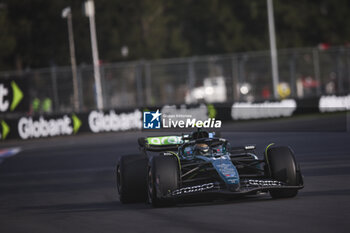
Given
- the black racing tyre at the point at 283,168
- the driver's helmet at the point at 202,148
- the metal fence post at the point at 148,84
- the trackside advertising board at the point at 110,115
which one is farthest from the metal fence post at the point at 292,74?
the black racing tyre at the point at 283,168

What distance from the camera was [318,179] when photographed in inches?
488

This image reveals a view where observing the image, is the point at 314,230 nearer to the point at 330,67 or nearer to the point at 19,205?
the point at 19,205

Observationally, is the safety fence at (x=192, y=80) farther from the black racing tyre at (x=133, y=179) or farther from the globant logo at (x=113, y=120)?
the black racing tyre at (x=133, y=179)

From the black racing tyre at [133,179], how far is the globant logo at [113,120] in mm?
19377

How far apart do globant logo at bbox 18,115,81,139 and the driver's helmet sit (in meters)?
19.9

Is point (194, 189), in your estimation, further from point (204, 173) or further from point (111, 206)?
point (111, 206)

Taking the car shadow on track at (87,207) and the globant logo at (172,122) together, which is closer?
the car shadow on track at (87,207)

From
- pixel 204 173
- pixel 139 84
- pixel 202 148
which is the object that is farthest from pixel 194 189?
pixel 139 84

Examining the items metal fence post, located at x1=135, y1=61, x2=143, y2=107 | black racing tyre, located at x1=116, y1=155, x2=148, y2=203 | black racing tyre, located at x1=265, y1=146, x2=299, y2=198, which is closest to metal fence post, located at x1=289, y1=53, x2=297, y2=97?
metal fence post, located at x1=135, y1=61, x2=143, y2=107

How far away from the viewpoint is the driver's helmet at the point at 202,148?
34.4 feet

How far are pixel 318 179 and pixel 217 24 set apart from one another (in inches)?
2490

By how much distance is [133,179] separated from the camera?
10.9m

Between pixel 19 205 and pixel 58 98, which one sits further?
pixel 58 98

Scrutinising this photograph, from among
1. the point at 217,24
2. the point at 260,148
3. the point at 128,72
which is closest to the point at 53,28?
the point at 217,24
